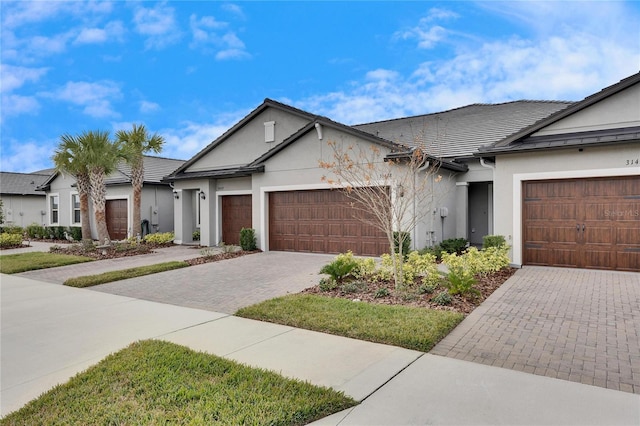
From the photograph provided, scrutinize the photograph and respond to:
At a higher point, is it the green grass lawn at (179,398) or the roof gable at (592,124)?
the roof gable at (592,124)

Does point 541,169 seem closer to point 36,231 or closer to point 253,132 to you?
point 253,132

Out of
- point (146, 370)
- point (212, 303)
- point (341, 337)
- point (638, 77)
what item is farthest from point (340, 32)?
point (146, 370)

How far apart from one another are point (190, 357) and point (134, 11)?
10.9 m

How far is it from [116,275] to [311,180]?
7.09 meters

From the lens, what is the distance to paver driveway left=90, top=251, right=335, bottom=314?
26.1ft


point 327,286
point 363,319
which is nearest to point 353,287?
point 327,286

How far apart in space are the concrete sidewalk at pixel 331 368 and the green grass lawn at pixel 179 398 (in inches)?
9.4

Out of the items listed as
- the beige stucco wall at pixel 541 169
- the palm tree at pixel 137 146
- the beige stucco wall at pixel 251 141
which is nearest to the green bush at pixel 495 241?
the beige stucco wall at pixel 541 169

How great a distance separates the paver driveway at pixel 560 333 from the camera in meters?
4.30

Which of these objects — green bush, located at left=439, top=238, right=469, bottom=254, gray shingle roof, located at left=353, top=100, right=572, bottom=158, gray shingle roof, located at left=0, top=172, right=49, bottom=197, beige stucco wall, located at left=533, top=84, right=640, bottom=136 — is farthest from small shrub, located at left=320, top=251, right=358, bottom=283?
gray shingle roof, located at left=0, top=172, right=49, bottom=197

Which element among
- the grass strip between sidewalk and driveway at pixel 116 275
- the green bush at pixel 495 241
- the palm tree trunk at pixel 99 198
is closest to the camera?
the grass strip between sidewalk and driveway at pixel 116 275

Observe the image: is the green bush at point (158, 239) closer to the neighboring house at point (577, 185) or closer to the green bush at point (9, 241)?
the green bush at point (9, 241)

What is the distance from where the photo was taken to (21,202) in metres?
29.2

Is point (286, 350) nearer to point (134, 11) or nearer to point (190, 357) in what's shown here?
point (190, 357)
